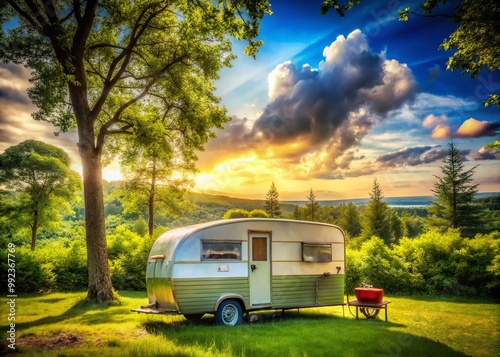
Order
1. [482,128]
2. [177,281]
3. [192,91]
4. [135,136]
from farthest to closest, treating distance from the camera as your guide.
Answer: [192,91], [135,136], [482,128], [177,281]

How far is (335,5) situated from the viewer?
19.7ft

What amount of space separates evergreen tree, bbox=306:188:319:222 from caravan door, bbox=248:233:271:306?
2258 inches

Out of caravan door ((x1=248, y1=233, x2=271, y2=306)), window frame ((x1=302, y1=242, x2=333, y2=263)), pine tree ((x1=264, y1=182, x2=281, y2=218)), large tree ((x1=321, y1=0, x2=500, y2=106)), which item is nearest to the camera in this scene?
large tree ((x1=321, y1=0, x2=500, y2=106))

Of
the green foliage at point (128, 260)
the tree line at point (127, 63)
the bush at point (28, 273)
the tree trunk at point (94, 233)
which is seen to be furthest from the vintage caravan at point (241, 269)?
the green foliage at point (128, 260)

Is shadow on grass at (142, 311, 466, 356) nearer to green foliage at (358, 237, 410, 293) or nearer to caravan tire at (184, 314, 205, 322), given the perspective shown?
caravan tire at (184, 314, 205, 322)

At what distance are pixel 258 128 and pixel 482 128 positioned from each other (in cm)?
882

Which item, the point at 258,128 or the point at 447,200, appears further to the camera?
the point at 447,200

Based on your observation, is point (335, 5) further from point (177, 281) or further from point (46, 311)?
point (46, 311)

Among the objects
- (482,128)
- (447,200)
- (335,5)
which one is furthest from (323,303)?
(447,200)

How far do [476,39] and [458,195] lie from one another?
34.7 metres

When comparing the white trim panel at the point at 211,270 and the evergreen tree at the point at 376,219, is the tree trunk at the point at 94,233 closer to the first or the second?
the white trim panel at the point at 211,270

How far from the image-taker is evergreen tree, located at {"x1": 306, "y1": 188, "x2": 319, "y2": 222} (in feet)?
225

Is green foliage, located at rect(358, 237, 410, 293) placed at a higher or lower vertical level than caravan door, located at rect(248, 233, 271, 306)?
lower

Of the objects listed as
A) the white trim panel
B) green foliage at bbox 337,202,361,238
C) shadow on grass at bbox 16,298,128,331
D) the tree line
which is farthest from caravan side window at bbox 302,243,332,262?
green foliage at bbox 337,202,361,238
